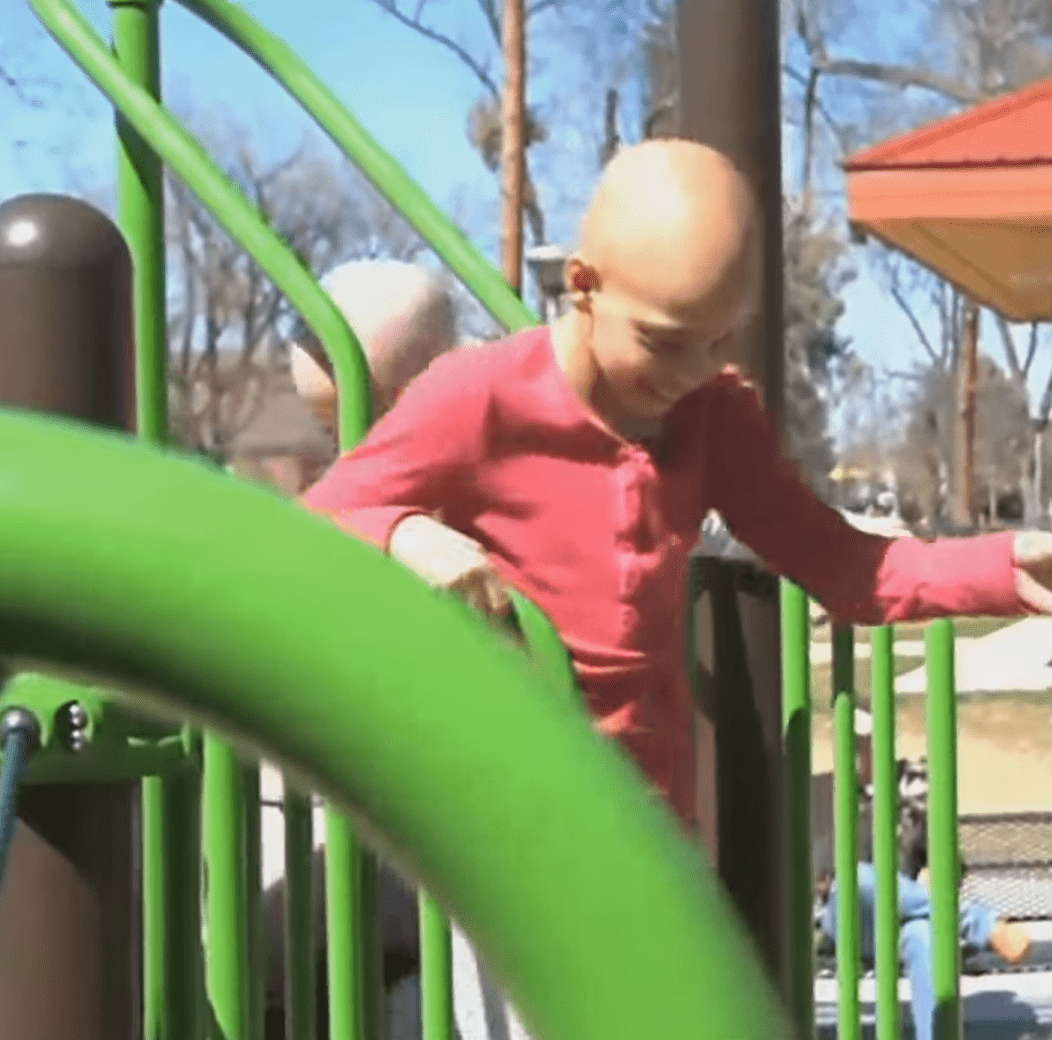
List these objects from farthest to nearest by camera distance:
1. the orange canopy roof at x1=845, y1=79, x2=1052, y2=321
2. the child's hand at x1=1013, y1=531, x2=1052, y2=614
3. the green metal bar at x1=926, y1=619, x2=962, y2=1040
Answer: the orange canopy roof at x1=845, y1=79, x2=1052, y2=321 < the green metal bar at x1=926, y1=619, x2=962, y2=1040 < the child's hand at x1=1013, y1=531, x2=1052, y2=614

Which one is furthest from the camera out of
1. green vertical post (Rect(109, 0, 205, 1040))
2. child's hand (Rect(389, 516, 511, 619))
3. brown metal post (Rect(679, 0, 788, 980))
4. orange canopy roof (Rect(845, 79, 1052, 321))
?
orange canopy roof (Rect(845, 79, 1052, 321))

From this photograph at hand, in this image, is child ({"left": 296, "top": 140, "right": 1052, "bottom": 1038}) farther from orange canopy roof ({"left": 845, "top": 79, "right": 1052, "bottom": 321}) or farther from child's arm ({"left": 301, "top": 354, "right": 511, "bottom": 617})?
orange canopy roof ({"left": 845, "top": 79, "right": 1052, "bottom": 321})

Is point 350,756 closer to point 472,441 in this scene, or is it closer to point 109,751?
point 109,751

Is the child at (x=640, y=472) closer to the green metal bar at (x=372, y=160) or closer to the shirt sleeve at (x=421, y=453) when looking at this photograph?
the shirt sleeve at (x=421, y=453)

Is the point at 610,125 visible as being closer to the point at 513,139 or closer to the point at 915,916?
the point at 513,139

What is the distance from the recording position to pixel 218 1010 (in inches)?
56.7

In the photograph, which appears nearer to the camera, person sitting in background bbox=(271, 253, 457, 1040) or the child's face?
the child's face

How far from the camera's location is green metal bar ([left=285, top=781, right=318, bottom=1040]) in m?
1.49

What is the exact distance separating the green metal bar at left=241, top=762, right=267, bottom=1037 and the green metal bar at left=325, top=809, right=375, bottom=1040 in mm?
57

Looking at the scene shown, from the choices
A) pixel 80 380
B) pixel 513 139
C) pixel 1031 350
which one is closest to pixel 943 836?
pixel 80 380

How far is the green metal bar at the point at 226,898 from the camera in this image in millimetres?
1438

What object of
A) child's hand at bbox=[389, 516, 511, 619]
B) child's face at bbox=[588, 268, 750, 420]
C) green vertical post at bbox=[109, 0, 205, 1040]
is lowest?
green vertical post at bbox=[109, 0, 205, 1040]

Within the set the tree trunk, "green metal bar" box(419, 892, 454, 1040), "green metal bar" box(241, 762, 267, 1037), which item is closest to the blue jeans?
"green metal bar" box(419, 892, 454, 1040)

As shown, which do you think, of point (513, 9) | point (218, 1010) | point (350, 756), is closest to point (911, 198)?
point (218, 1010)
